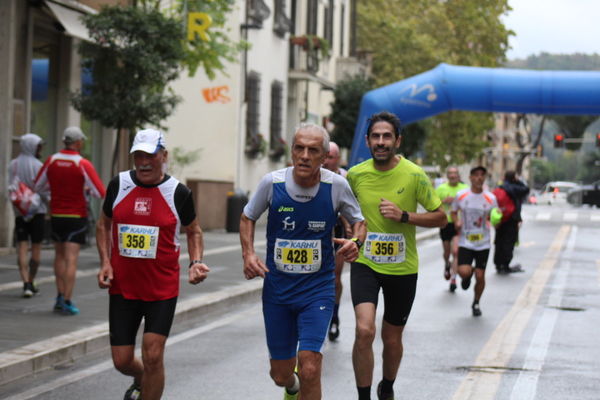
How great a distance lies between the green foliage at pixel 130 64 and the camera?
18156 millimetres

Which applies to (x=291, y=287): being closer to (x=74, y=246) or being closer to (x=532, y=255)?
(x=74, y=246)

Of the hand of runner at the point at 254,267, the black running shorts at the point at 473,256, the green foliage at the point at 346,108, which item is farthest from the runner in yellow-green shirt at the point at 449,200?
the green foliage at the point at 346,108

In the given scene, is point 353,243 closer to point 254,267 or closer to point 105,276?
point 254,267

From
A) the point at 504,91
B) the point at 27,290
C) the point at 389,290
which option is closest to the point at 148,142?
the point at 389,290

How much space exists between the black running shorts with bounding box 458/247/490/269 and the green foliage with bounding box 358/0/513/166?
34019 millimetres

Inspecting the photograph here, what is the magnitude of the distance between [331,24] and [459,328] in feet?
101

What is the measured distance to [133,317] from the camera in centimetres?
655

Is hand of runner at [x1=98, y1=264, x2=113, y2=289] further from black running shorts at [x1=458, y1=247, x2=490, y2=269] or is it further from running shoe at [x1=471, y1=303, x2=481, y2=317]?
black running shorts at [x1=458, y1=247, x2=490, y2=269]

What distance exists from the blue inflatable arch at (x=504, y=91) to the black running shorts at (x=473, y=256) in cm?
972

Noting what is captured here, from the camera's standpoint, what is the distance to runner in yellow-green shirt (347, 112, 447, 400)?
745 centimetres

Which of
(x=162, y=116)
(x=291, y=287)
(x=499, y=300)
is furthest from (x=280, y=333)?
(x=162, y=116)

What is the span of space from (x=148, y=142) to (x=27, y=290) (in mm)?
6578

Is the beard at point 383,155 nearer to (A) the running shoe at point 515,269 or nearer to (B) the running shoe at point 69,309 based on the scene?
(B) the running shoe at point 69,309

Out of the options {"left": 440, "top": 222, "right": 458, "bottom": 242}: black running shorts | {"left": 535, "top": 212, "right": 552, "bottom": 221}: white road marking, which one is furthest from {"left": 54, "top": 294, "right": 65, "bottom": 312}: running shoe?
{"left": 535, "top": 212, "right": 552, "bottom": 221}: white road marking
